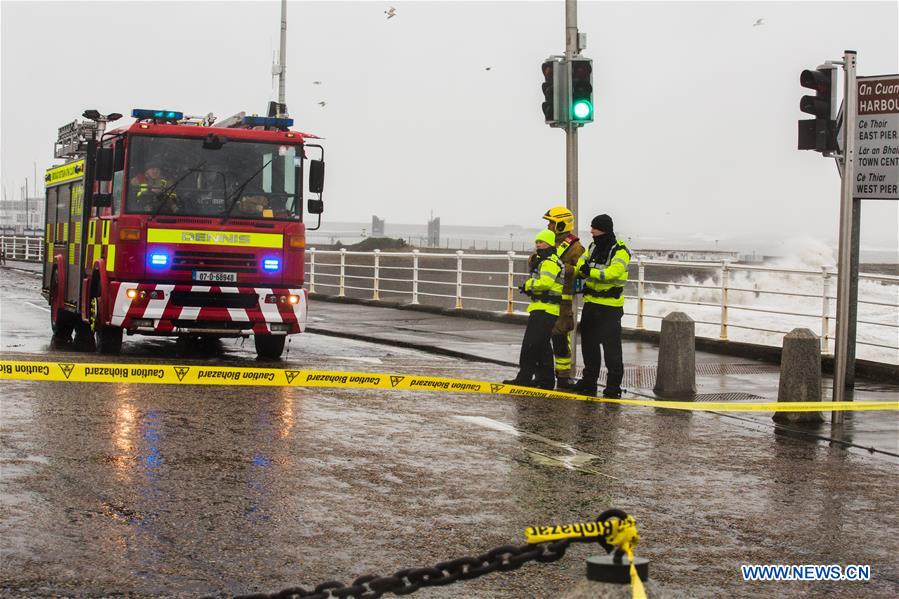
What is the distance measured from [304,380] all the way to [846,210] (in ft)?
18.7

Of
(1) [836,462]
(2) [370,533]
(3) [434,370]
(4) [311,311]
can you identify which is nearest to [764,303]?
(4) [311,311]

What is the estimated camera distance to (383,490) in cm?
751

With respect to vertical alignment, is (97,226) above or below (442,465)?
above

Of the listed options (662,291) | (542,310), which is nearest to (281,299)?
(542,310)

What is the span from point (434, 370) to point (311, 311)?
12513 millimetres

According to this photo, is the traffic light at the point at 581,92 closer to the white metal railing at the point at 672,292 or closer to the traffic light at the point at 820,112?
the traffic light at the point at 820,112

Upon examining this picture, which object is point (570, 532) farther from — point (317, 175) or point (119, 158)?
point (119, 158)

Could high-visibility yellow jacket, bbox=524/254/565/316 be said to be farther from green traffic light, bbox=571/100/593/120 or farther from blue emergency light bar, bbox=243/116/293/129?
blue emergency light bar, bbox=243/116/293/129

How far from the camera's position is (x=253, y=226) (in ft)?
50.0

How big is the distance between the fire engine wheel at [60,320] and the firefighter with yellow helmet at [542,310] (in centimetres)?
796

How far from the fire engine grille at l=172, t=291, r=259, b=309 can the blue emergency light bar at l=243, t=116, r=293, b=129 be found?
226cm

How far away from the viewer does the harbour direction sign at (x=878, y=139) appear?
40.3 feet

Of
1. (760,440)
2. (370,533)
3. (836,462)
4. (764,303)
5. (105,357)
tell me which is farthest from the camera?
(764,303)

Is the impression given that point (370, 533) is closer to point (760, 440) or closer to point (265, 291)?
point (760, 440)
